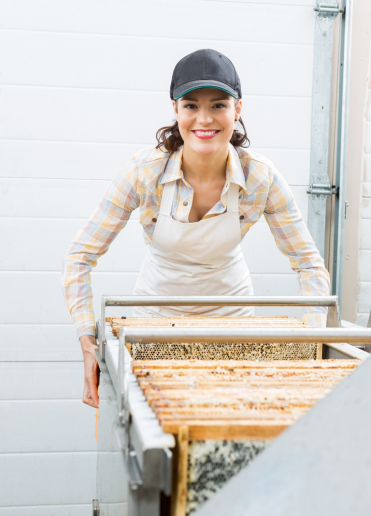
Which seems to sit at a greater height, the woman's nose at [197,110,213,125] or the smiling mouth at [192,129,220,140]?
the woman's nose at [197,110,213,125]

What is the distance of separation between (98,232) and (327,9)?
186cm

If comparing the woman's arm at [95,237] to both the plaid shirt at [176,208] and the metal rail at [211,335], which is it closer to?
the plaid shirt at [176,208]

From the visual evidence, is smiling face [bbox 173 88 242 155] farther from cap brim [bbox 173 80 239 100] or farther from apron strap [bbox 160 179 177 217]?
apron strap [bbox 160 179 177 217]

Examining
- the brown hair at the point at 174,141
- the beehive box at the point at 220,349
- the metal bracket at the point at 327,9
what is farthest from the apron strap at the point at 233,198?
the metal bracket at the point at 327,9

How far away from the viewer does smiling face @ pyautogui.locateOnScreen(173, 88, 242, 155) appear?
1.59 m

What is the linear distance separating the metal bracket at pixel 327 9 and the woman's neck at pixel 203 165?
1461mm

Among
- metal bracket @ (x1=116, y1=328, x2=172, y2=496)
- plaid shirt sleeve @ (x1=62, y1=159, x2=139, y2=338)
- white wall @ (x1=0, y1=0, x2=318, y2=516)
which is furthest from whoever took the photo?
white wall @ (x1=0, y1=0, x2=318, y2=516)

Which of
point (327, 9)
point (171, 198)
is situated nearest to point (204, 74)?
point (171, 198)

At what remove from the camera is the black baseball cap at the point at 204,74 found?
1532 millimetres

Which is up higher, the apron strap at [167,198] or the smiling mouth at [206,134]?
the smiling mouth at [206,134]

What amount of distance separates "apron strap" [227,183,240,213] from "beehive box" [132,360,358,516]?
1.02 metres

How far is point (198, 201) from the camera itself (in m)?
1.78

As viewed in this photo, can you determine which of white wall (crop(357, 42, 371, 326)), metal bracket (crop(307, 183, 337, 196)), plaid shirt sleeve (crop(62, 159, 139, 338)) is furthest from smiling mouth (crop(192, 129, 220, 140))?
white wall (crop(357, 42, 371, 326))

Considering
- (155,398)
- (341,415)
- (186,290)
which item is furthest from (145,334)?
(186,290)
